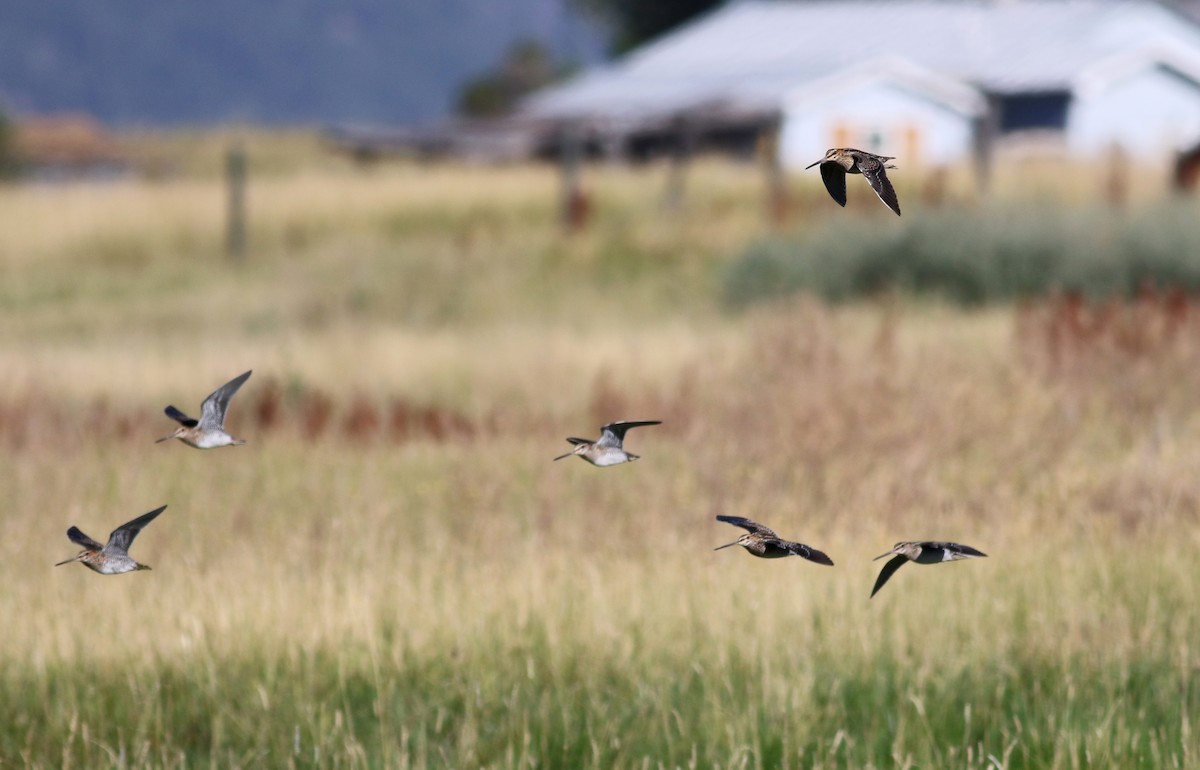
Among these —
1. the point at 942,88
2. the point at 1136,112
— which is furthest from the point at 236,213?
the point at 1136,112

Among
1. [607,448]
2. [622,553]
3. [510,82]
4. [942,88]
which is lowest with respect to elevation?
[622,553]

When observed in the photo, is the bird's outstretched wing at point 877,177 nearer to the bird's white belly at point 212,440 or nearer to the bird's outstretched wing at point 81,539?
the bird's white belly at point 212,440

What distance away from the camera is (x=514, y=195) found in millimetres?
23734

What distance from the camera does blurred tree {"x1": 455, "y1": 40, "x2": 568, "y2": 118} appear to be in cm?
7200

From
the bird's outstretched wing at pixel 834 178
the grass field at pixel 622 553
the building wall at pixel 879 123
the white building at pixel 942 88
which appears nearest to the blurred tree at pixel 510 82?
the white building at pixel 942 88

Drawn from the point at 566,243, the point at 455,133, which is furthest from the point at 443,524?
the point at 455,133

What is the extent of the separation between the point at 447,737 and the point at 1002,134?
125 feet

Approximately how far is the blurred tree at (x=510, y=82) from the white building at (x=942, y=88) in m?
27.5

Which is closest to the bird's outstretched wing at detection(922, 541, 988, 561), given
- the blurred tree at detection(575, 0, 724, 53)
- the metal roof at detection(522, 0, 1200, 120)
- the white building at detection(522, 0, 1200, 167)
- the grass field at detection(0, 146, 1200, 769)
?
the grass field at detection(0, 146, 1200, 769)

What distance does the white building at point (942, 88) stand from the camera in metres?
38.2

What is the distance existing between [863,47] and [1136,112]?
A: 791cm

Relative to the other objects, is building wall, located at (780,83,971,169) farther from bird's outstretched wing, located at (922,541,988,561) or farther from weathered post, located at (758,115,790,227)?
bird's outstretched wing, located at (922,541,988,561)

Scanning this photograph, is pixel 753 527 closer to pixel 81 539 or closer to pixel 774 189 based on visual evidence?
pixel 81 539

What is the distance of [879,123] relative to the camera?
38969 mm
